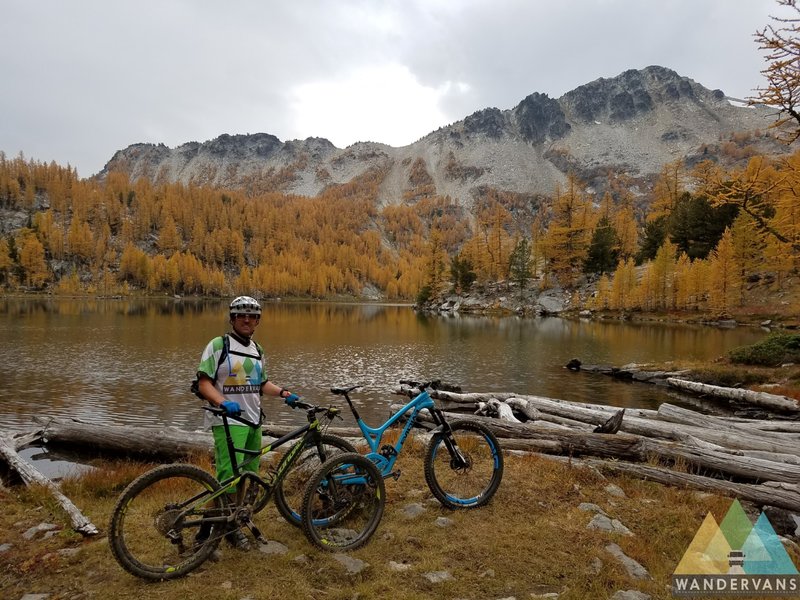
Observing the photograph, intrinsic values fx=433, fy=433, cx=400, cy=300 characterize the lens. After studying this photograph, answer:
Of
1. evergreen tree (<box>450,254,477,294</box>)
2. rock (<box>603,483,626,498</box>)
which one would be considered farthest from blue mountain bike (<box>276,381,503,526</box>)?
evergreen tree (<box>450,254,477,294</box>)

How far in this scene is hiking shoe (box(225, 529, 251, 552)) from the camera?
20.6 ft

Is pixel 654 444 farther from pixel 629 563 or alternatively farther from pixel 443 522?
pixel 443 522

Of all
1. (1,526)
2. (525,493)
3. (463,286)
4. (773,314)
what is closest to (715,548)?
(525,493)

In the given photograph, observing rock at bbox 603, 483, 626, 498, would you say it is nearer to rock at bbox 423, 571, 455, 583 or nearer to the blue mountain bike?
the blue mountain bike

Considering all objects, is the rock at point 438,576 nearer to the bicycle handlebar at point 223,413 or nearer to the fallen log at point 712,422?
the bicycle handlebar at point 223,413

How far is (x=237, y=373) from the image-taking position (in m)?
6.51

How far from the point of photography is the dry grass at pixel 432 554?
215 inches

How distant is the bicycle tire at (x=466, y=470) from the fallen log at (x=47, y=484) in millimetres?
5617

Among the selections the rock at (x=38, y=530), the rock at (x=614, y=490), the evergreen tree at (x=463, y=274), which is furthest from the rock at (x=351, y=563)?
the evergreen tree at (x=463, y=274)

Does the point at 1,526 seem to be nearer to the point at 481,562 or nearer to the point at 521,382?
the point at 481,562

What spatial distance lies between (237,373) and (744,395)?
84.9ft

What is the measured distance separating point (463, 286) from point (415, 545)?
4299 inches

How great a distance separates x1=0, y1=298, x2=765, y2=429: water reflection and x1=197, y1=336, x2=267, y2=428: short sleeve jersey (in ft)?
49.6

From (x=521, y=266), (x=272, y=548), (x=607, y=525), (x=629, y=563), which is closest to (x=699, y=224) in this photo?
(x=521, y=266)
